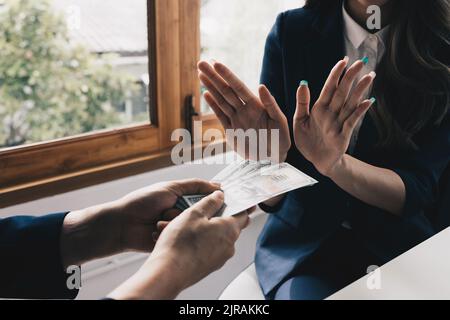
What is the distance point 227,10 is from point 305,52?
63 cm

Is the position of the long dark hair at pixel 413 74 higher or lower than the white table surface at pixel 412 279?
higher

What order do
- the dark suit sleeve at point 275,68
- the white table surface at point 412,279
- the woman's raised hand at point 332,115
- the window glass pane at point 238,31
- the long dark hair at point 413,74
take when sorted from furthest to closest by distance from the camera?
the window glass pane at point 238,31 → the dark suit sleeve at point 275,68 → the long dark hair at point 413,74 → the woman's raised hand at point 332,115 → the white table surface at point 412,279

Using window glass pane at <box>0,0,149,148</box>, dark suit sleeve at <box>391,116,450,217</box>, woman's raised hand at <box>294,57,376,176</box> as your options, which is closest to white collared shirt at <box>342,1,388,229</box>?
dark suit sleeve at <box>391,116,450,217</box>

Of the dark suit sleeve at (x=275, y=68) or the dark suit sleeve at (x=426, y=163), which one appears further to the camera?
the dark suit sleeve at (x=275, y=68)

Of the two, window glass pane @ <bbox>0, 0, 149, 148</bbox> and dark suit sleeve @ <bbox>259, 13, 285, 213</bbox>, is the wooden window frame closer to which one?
window glass pane @ <bbox>0, 0, 149, 148</bbox>

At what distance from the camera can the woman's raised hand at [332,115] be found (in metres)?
0.94

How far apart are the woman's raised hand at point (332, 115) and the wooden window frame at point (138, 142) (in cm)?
68

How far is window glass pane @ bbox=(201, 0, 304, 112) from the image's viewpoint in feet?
5.74

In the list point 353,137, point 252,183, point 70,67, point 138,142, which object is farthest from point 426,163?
point 70,67

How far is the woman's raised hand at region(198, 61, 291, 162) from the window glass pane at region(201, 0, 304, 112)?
2.34 feet

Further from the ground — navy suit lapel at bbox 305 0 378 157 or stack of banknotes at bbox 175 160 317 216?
navy suit lapel at bbox 305 0 378 157

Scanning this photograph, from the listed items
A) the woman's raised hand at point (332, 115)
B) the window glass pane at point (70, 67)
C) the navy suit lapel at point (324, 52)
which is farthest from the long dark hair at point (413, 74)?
the window glass pane at point (70, 67)

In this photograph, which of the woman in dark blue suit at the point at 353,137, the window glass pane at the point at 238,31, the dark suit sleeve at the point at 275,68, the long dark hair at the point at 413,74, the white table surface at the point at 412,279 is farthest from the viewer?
the window glass pane at the point at 238,31

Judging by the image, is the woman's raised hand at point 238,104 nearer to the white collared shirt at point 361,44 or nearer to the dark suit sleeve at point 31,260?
the white collared shirt at point 361,44
